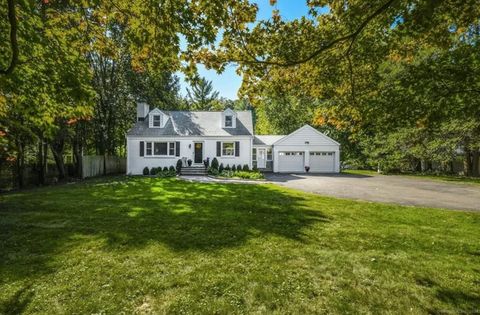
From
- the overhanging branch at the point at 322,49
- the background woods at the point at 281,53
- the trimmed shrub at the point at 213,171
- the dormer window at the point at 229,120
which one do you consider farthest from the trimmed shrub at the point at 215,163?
the overhanging branch at the point at 322,49

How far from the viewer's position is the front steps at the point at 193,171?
67.8ft

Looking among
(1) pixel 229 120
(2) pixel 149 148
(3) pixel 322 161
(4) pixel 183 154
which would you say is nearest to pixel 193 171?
(4) pixel 183 154

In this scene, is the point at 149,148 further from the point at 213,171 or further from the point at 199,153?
the point at 213,171

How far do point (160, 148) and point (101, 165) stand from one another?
192 inches

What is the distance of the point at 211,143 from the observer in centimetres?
2192

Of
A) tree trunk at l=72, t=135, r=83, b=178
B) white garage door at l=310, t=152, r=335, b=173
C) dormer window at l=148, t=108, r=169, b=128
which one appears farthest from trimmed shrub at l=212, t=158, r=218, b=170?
white garage door at l=310, t=152, r=335, b=173

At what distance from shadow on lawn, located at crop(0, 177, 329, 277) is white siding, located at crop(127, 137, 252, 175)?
1132cm

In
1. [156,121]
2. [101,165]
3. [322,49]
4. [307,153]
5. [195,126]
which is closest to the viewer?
[322,49]

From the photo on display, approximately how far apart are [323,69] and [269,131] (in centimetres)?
3722

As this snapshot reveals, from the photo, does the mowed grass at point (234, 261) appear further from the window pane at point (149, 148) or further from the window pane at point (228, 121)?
the window pane at point (228, 121)

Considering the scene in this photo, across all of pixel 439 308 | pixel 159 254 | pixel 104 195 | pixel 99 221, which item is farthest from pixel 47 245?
pixel 439 308

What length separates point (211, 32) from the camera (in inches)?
186

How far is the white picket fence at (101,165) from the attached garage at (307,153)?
49.8ft

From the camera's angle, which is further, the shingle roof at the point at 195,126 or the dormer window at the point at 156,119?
the dormer window at the point at 156,119
